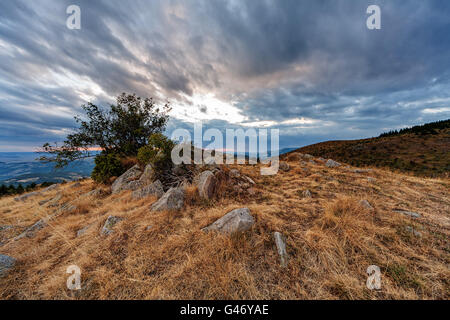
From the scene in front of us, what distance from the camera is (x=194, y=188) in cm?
543

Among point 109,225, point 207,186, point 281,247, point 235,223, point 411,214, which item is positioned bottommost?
point 109,225

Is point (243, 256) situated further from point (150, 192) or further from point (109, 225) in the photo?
point (150, 192)

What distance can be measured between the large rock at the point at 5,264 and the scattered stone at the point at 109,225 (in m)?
1.55

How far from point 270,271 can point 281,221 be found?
1494 millimetres

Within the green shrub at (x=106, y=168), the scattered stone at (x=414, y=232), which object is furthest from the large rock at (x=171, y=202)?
the scattered stone at (x=414, y=232)

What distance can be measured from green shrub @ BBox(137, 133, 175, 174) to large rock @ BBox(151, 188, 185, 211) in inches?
94.7

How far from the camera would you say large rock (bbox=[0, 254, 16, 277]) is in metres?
2.96

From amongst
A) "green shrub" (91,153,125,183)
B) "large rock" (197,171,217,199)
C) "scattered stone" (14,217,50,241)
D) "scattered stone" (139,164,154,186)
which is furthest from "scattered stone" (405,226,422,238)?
"green shrub" (91,153,125,183)

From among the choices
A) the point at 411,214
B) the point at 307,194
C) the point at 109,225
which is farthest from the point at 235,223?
the point at 411,214

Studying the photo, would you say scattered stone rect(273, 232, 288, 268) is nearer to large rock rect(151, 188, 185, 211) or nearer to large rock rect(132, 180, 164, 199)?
large rock rect(151, 188, 185, 211)

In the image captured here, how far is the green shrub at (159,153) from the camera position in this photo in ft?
23.0

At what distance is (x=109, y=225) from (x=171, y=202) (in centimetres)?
174

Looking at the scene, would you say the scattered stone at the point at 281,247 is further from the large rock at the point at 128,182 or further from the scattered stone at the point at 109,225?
the large rock at the point at 128,182

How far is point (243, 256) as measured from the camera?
2.75m
